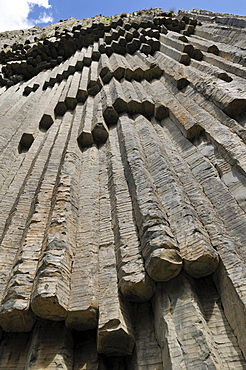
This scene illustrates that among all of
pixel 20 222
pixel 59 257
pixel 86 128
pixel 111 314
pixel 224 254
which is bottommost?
pixel 111 314

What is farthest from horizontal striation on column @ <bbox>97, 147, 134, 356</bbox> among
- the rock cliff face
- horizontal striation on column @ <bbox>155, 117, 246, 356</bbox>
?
horizontal striation on column @ <bbox>155, 117, 246, 356</bbox>

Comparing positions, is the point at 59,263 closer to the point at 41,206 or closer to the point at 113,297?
the point at 113,297

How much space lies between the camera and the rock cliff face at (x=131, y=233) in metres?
1.79

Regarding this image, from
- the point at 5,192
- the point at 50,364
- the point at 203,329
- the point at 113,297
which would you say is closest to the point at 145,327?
the point at 113,297

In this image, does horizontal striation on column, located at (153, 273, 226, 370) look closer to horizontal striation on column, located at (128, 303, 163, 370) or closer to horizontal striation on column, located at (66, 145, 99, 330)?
horizontal striation on column, located at (128, 303, 163, 370)

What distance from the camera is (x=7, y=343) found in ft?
6.57

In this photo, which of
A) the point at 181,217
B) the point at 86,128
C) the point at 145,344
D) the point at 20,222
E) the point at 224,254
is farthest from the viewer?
the point at 86,128

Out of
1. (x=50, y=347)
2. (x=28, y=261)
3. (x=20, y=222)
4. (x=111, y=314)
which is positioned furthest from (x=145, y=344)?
(x=20, y=222)

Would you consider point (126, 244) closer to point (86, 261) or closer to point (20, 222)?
point (86, 261)

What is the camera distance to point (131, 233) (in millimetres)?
2307

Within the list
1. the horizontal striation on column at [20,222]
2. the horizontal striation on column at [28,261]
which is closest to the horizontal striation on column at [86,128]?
the horizontal striation on column at [20,222]

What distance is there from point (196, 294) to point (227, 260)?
0.97 ft

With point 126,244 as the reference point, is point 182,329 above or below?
below

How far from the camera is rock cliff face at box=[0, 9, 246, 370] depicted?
1789 millimetres
